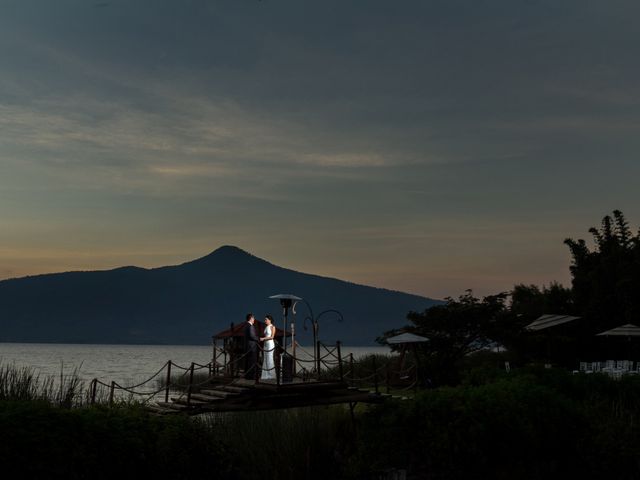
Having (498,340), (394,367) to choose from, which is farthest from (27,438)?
(498,340)

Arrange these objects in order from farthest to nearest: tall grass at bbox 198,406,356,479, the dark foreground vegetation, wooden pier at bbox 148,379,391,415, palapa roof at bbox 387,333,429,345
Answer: palapa roof at bbox 387,333,429,345 → tall grass at bbox 198,406,356,479 → wooden pier at bbox 148,379,391,415 → the dark foreground vegetation

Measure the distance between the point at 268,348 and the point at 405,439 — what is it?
5.07 m

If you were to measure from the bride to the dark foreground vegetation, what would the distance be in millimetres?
1344

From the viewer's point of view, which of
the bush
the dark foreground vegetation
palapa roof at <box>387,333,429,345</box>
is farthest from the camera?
palapa roof at <box>387,333,429,345</box>

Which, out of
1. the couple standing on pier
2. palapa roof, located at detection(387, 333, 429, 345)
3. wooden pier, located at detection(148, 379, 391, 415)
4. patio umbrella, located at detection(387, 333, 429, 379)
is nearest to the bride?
the couple standing on pier

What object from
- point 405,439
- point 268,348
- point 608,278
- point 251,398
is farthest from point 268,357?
point 608,278

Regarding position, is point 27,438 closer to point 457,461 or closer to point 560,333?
point 457,461

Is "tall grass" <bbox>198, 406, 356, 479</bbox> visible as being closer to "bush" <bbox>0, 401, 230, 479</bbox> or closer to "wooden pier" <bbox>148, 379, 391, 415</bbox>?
"wooden pier" <bbox>148, 379, 391, 415</bbox>

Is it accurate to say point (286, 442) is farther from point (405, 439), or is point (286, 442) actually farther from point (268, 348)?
point (268, 348)

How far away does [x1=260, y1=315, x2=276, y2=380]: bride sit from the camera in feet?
77.0

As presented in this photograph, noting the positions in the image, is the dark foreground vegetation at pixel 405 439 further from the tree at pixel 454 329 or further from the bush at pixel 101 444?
the tree at pixel 454 329

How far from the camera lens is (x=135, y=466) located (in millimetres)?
17406

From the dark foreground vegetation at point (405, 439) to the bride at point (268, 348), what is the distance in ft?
4.41

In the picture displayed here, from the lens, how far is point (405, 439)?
20844mm
